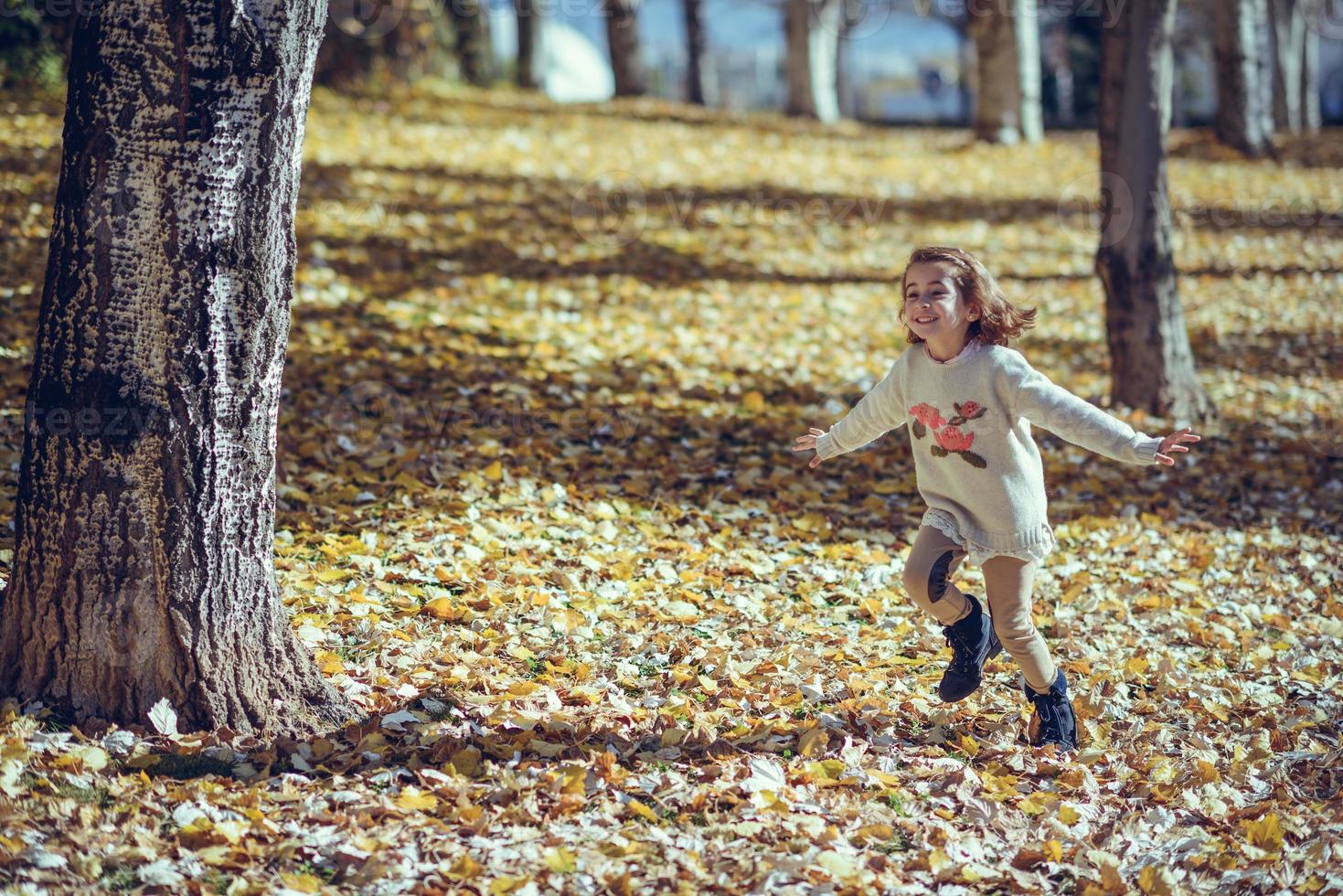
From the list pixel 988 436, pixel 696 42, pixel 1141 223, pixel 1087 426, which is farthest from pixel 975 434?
pixel 696 42

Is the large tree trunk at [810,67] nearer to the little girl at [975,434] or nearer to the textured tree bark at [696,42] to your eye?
the textured tree bark at [696,42]

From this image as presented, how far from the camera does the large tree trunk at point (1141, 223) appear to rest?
7.58 m

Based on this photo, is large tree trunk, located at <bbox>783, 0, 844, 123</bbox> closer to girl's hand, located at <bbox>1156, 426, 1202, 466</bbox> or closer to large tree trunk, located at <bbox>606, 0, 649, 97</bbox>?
large tree trunk, located at <bbox>606, 0, 649, 97</bbox>

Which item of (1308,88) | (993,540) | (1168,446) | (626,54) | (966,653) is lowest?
(966,653)

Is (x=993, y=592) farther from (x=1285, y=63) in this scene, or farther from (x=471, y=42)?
(x=1285, y=63)

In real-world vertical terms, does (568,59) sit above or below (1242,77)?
above

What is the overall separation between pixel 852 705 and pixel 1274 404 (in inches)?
Result: 226

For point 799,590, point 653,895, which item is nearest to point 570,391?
point 799,590

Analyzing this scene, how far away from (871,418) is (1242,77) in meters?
15.7

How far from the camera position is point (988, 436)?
366 centimetres

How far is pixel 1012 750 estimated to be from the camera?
3975 millimetres

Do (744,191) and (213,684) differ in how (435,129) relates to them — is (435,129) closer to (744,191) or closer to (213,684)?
(744,191)

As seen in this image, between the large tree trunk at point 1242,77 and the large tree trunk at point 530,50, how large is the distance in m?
11.3

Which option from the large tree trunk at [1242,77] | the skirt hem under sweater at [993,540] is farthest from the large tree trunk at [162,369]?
the large tree trunk at [1242,77]
